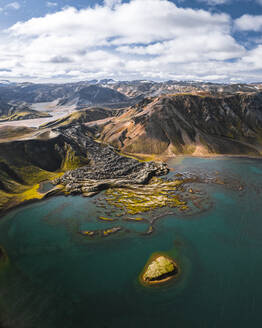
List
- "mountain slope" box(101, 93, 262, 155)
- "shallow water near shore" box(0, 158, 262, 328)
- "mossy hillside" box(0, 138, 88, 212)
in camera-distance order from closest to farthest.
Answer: "shallow water near shore" box(0, 158, 262, 328) < "mossy hillside" box(0, 138, 88, 212) < "mountain slope" box(101, 93, 262, 155)

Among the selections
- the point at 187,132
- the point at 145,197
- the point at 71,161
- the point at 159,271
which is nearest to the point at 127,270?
the point at 159,271

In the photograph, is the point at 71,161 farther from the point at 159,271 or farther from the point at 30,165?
the point at 159,271

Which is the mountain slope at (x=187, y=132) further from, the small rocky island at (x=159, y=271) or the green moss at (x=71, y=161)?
the small rocky island at (x=159, y=271)

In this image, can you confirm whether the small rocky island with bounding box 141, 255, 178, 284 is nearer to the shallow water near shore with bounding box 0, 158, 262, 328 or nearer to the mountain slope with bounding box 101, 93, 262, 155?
the shallow water near shore with bounding box 0, 158, 262, 328

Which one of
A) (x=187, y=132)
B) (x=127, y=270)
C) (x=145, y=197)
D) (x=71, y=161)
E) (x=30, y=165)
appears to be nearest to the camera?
(x=127, y=270)

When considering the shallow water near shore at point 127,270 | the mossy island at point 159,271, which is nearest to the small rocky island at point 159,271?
the mossy island at point 159,271

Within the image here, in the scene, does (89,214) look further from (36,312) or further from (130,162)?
(130,162)

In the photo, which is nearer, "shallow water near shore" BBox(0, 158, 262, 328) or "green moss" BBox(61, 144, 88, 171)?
"shallow water near shore" BBox(0, 158, 262, 328)

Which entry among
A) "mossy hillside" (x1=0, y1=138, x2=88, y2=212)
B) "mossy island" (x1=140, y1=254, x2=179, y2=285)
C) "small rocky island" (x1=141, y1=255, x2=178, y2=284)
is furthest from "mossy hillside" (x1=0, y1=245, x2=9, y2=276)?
"small rocky island" (x1=141, y1=255, x2=178, y2=284)
